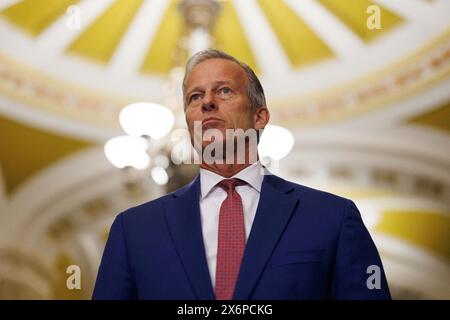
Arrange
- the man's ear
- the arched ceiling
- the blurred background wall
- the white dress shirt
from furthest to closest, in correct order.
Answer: the blurred background wall
the arched ceiling
the man's ear
the white dress shirt

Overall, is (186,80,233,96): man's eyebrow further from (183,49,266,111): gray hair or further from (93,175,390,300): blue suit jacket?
(93,175,390,300): blue suit jacket

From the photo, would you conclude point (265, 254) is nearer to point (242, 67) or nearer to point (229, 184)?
point (229, 184)

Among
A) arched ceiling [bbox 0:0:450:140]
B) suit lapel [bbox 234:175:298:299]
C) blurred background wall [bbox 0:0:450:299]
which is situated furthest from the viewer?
blurred background wall [bbox 0:0:450:299]

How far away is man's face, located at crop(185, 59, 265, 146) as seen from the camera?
72.4 inches

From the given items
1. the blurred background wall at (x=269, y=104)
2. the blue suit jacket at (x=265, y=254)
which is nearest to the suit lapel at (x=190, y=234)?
the blue suit jacket at (x=265, y=254)

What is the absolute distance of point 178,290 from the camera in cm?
169

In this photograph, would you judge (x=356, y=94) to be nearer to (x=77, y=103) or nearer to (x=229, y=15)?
(x=229, y=15)

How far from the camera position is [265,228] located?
1.73 metres

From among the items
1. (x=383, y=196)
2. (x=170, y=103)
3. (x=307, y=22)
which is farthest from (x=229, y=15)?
(x=383, y=196)

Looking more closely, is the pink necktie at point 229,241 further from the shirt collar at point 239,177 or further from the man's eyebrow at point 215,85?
the man's eyebrow at point 215,85

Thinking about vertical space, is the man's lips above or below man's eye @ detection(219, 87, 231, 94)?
below

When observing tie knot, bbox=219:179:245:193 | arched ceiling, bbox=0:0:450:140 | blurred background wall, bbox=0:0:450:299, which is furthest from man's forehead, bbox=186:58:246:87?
blurred background wall, bbox=0:0:450:299

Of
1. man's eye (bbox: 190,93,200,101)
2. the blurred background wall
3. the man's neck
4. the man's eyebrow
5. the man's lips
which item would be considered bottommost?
the man's neck

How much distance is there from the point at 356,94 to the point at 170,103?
1820mm
